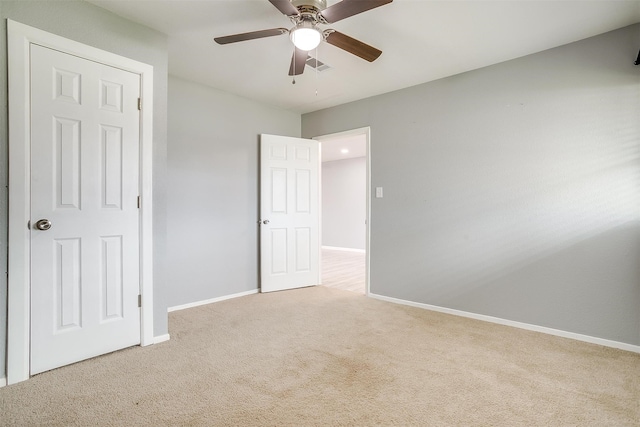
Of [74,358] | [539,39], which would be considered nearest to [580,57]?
[539,39]

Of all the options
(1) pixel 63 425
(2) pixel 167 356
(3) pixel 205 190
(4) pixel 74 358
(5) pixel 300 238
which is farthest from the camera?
(5) pixel 300 238

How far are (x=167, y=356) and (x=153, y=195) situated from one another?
121 cm

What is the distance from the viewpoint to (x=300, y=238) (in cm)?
430

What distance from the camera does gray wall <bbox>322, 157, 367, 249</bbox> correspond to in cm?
804

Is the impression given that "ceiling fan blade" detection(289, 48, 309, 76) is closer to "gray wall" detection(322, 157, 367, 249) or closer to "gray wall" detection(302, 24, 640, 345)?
"gray wall" detection(302, 24, 640, 345)

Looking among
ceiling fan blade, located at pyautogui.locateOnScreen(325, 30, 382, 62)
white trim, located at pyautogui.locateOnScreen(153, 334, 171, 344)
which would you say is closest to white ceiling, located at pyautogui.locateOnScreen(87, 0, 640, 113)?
ceiling fan blade, located at pyautogui.locateOnScreen(325, 30, 382, 62)

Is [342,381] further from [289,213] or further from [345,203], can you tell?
[345,203]

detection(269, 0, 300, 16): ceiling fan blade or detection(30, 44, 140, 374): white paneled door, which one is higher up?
detection(269, 0, 300, 16): ceiling fan blade

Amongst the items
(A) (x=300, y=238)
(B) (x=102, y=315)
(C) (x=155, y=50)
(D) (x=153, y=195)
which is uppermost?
(C) (x=155, y=50)

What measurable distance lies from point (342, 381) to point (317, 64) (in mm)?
2678

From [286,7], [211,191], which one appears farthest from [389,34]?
[211,191]

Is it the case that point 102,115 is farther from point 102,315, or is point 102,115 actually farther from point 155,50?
point 102,315

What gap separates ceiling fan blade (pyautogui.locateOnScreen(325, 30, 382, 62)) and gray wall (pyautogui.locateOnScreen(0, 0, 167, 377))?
4.64ft

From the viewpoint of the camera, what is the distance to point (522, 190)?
286cm
